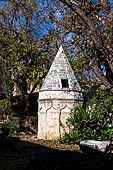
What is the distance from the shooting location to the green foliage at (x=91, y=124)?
1015 centimetres

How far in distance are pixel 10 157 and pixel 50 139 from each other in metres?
4.20

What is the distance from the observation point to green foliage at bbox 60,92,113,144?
33.3 feet

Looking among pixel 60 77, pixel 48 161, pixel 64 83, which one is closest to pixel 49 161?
pixel 48 161

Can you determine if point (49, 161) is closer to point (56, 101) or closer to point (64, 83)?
point (56, 101)

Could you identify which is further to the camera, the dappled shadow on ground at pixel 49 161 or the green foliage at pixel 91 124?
the green foliage at pixel 91 124

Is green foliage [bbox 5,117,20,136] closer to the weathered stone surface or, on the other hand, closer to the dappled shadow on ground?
the weathered stone surface

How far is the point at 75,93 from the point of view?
12.3 m

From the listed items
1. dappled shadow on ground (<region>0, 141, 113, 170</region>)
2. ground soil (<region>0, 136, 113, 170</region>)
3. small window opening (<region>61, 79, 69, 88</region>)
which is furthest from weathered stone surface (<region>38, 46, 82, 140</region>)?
dappled shadow on ground (<region>0, 141, 113, 170</region>)

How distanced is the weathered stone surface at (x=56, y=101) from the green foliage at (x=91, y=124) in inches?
28.1

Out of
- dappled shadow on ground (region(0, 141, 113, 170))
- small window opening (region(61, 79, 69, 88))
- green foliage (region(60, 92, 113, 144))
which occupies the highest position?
small window opening (region(61, 79, 69, 88))

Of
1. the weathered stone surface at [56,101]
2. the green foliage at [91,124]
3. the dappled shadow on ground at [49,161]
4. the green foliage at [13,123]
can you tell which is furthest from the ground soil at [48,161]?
the green foliage at [13,123]

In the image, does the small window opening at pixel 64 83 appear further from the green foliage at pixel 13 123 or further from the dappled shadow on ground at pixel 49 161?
the dappled shadow on ground at pixel 49 161

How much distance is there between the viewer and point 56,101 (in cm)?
1200

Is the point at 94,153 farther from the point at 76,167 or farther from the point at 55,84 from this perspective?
the point at 55,84
